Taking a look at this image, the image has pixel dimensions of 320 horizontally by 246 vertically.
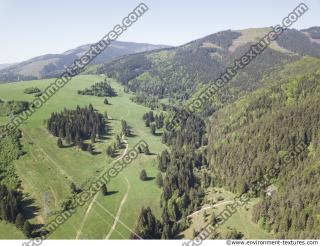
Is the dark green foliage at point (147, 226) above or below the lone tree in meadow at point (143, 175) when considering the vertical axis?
below

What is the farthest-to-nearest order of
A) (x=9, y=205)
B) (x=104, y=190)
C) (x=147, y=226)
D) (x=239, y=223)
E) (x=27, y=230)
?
(x=104, y=190) → (x=239, y=223) → (x=9, y=205) → (x=147, y=226) → (x=27, y=230)

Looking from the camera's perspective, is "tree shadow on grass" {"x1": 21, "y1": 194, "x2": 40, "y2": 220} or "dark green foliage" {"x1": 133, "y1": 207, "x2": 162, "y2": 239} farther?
"tree shadow on grass" {"x1": 21, "y1": 194, "x2": 40, "y2": 220}

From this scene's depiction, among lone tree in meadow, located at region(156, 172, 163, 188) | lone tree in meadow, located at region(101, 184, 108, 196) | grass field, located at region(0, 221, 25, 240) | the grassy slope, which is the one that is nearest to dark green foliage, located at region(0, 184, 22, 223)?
grass field, located at region(0, 221, 25, 240)

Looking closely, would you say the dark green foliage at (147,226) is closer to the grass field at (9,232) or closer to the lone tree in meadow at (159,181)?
the lone tree in meadow at (159,181)

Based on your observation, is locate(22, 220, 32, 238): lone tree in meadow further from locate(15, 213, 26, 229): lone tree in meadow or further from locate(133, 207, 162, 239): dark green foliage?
locate(133, 207, 162, 239): dark green foliage

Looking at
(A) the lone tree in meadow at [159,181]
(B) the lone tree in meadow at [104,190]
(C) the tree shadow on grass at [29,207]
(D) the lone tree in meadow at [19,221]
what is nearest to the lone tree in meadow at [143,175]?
(A) the lone tree in meadow at [159,181]

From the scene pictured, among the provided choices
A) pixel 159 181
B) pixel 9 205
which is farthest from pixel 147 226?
pixel 9 205

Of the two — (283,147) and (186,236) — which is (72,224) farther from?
(283,147)

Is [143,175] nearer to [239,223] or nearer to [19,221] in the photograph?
[239,223]
